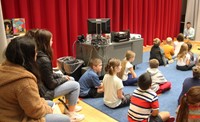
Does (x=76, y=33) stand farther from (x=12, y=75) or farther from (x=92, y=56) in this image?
(x=12, y=75)

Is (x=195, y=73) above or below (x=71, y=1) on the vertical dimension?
below

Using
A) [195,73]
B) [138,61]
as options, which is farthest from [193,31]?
[195,73]

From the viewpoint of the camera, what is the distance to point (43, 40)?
7.01ft

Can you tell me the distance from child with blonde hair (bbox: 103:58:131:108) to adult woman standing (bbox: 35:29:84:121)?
0.44 meters

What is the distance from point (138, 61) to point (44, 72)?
256 cm

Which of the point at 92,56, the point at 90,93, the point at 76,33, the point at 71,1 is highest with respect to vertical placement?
the point at 71,1

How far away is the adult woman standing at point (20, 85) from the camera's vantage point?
1311mm

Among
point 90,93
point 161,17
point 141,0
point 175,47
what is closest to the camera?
point 90,93

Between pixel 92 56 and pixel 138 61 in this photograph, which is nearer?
pixel 92 56

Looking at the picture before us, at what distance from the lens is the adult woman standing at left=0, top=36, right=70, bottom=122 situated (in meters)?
1.31

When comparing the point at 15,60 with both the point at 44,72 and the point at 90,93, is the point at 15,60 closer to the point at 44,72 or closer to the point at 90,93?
the point at 44,72

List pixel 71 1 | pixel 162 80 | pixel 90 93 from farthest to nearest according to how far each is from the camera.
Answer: pixel 71 1 → pixel 162 80 → pixel 90 93

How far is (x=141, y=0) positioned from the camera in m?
5.58

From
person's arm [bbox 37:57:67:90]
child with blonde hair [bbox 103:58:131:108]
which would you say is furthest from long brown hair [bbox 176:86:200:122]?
person's arm [bbox 37:57:67:90]
